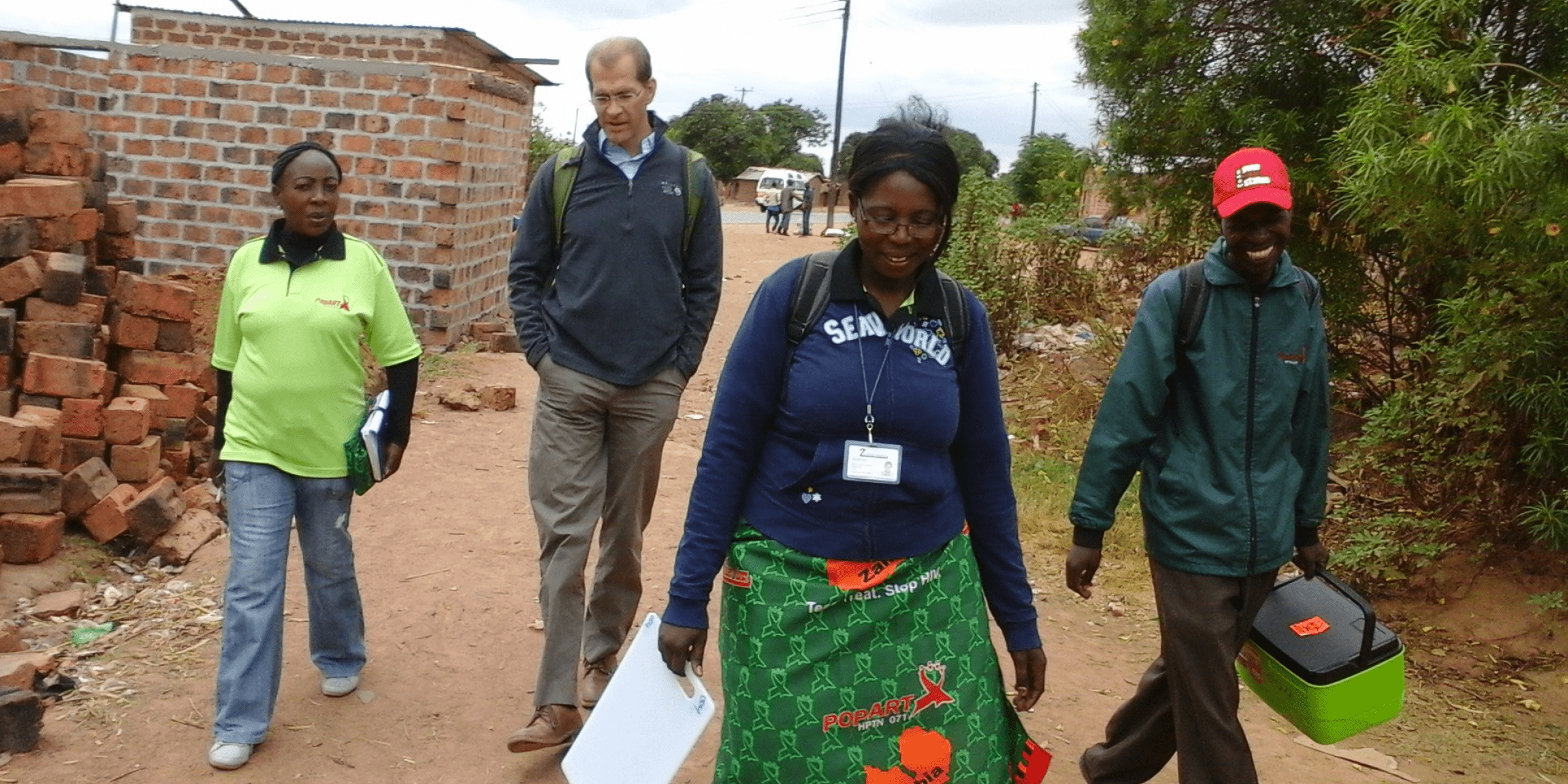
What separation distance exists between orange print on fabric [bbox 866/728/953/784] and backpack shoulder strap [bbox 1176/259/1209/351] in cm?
130

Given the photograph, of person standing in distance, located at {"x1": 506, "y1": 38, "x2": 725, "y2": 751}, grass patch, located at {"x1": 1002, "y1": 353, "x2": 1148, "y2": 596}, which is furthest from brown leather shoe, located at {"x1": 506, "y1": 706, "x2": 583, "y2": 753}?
grass patch, located at {"x1": 1002, "y1": 353, "x2": 1148, "y2": 596}

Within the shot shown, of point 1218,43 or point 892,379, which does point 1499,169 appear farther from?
point 1218,43

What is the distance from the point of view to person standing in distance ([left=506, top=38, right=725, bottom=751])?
4.14 metres

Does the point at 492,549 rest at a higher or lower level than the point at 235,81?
lower

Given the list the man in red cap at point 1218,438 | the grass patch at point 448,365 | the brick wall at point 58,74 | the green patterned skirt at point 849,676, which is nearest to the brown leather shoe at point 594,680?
the man in red cap at point 1218,438

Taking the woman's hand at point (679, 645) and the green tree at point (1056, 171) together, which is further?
the green tree at point (1056, 171)

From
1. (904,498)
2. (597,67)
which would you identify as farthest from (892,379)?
(597,67)

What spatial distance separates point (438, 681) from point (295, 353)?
1.39 meters

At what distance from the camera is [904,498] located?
108 inches

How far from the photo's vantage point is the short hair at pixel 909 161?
2.74m

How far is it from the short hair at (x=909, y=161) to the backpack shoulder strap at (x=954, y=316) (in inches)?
3.5

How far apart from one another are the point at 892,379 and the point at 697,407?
769 cm

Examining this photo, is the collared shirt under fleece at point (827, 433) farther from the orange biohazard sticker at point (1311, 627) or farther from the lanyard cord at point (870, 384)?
the orange biohazard sticker at point (1311, 627)

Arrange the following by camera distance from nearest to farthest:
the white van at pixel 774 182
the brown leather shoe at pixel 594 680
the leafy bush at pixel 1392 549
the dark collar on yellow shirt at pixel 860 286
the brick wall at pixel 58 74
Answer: the dark collar on yellow shirt at pixel 860 286 → the brown leather shoe at pixel 594 680 → the leafy bush at pixel 1392 549 → the brick wall at pixel 58 74 → the white van at pixel 774 182
